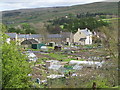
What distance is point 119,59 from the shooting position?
10180mm

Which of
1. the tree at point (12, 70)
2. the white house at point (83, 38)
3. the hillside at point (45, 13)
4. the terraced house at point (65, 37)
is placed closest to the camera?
the tree at point (12, 70)

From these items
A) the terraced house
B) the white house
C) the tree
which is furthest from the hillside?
the tree

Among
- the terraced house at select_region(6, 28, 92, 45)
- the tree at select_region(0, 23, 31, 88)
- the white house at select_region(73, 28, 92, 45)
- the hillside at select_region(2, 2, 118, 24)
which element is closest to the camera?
the tree at select_region(0, 23, 31, 88)

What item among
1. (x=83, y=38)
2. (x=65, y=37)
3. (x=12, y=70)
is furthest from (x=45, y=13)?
(x=12, y=70)

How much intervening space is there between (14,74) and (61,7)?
15149cm

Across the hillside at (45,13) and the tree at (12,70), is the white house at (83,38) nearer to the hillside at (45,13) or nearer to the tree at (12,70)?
the tree at (12,70)

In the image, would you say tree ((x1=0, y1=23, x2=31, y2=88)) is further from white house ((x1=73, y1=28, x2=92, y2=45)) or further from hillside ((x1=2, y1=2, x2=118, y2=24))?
hillside ((x1=2, y1=2, x2=118, y2=24))

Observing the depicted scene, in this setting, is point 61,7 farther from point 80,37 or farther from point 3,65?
point 3,65

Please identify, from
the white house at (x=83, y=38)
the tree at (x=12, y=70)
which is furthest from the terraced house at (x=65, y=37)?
the tree at (x=12, y=70)

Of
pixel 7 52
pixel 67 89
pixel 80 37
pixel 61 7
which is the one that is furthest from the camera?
pixel 61 7

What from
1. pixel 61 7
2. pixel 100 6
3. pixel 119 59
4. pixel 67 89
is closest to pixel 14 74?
pixel 67 89

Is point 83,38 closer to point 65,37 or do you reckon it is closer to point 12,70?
point 65,37

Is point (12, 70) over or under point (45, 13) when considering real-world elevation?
under

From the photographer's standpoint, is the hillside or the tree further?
the hillside
